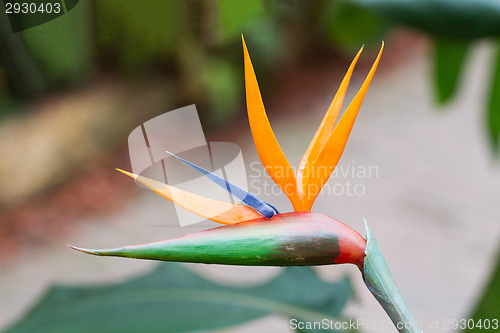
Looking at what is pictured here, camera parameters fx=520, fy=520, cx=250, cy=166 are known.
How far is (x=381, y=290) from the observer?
0.68ft

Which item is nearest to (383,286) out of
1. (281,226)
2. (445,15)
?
(281,226)

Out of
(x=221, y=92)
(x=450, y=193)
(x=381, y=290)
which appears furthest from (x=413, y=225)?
(x=381, y=290)

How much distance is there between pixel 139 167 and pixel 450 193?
1.92 metres

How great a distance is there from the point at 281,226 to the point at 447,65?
0.60 metres

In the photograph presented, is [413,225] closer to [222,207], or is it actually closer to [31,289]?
[31,289]

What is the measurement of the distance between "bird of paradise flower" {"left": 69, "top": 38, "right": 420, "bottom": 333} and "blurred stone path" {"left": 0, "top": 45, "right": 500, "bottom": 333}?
3.42ft

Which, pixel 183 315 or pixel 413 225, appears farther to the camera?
pixel 413 225

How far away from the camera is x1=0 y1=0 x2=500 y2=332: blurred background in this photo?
64 cm

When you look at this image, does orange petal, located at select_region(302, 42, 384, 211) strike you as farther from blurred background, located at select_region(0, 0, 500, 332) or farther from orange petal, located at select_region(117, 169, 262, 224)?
blurred background, located at select_region(0, 0, 500, 332)

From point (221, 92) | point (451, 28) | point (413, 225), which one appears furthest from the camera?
point (221, 92)

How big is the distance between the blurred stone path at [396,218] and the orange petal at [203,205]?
1.06 meters

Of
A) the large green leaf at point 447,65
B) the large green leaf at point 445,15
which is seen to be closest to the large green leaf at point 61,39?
the large green leaf at point 445,15

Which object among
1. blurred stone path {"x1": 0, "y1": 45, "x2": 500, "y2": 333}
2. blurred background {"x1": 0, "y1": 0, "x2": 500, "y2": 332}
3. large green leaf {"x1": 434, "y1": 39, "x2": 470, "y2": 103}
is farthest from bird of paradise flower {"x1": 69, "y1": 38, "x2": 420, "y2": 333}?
blurred stone path {"x1": 0, "y1": 45, "x2": 500, "y2": 333}

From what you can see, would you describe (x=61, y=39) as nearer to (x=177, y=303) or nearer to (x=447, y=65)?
A: (x=177, y=303)
